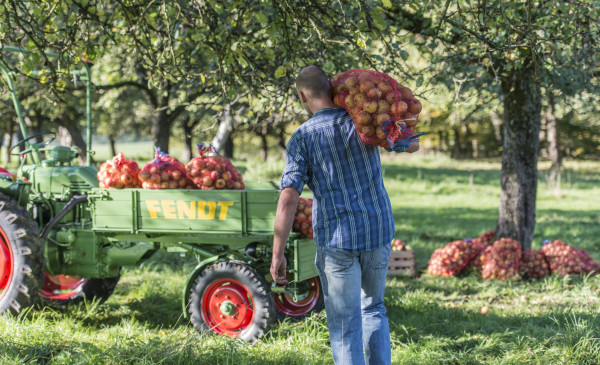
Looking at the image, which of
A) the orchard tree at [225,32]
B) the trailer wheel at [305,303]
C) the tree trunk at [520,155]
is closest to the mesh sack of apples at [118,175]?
the orchard tree at [225,32]

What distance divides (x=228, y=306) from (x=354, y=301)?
1769mm

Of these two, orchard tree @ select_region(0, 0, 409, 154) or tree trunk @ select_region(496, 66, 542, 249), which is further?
tree trunk @ select_region(496, 66, 542, 249)

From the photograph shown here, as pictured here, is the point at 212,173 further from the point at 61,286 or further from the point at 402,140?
the point at 61,286

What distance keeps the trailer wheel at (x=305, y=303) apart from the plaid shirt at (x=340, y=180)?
2.06 metres

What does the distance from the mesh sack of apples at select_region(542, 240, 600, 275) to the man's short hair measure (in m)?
4.78

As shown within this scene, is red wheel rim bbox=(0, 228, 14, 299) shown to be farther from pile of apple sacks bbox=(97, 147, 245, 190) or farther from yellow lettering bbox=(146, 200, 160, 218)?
yellow lettering bbox=(146, 200, 160, 218)

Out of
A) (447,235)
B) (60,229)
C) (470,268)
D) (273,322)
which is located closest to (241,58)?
(273,322)

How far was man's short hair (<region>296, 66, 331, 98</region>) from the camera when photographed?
2980 mm

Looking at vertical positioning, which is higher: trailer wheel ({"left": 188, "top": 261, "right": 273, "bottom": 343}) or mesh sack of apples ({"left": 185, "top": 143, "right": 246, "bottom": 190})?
mesh sack of apples ({"left": 185, "top": 143, "right": 246, "bottom": 190})

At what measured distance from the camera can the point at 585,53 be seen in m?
5.49

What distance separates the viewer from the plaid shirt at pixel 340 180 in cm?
288

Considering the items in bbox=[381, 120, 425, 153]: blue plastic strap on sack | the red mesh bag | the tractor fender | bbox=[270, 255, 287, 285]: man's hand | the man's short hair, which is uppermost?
the man's short hair

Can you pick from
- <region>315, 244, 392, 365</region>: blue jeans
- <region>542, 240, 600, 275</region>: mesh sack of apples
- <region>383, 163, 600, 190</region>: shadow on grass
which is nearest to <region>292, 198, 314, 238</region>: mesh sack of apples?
<region>315, 244, 392, 365</region>: blue jeans

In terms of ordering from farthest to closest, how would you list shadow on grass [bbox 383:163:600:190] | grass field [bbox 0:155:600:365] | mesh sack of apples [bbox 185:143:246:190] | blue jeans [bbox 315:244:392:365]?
shadow on grass [bbox 383:163:600:190] < mesh sack of apples [bbox 185:143:246:190] < grass field [bbox 0:155:600:365] < blue jeans [bbox 315:244:392:365]
